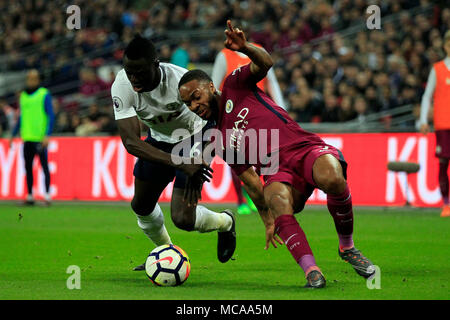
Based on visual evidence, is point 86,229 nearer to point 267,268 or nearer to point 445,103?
point 267,268

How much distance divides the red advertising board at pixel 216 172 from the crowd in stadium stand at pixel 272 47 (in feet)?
4.28

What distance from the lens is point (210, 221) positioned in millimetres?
7406

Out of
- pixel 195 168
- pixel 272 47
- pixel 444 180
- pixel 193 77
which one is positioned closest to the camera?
pixel 193 77

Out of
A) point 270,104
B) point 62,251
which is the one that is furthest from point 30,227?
point 270,104

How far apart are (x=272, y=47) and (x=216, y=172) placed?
16.9 ft

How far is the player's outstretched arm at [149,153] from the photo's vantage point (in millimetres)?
6580

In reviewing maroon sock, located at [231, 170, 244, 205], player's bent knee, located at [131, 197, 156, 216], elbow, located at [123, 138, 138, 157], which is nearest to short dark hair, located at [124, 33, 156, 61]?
elbow, located at [123, 138, 138, 157]

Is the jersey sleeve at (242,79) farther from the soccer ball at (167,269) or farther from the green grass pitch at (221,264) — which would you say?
the green grass pitch at (221,264)

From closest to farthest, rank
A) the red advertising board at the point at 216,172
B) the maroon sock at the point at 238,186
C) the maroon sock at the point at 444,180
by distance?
the maroon sock at the point at 444,180 < the maroon sock at the point at 238,186 < the red advertising board at the point at 216,172

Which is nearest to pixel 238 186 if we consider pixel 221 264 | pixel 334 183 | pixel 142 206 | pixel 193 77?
pixel 221 264

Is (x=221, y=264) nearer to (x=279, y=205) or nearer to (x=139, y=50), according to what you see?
(x=279, y=205)

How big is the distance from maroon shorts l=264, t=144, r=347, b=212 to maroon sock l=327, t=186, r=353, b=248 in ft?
0.68

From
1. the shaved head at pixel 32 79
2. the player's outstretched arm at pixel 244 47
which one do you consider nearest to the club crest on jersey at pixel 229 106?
the player's outstretched arm at pixel 244 47

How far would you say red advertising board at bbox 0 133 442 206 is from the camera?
45.9 feet
